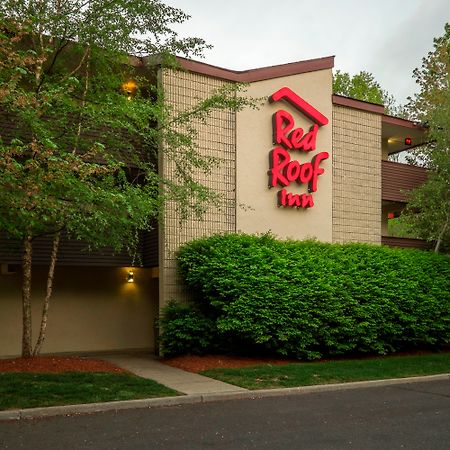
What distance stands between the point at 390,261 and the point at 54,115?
9.86 m

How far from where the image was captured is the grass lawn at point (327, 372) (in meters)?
12.6

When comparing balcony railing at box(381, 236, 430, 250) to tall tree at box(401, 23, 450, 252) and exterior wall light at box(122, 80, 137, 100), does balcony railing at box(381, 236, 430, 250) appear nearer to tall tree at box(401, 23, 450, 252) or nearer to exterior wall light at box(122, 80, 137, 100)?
tall tree at box(401, 23, 450, 252)

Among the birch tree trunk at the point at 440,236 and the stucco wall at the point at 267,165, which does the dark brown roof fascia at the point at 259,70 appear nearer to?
the stucco wall at the point at 267,165

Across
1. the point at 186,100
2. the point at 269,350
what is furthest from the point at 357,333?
the point at 186,100

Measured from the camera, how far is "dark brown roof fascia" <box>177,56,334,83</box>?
662 inches

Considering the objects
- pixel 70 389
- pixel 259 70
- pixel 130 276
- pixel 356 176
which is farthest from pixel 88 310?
pixel 356 176

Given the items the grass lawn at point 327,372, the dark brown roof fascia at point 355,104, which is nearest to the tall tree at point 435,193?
the dark brown roof fascia at point 355,104

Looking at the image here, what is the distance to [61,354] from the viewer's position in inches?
675

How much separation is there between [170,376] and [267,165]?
23.8 ft

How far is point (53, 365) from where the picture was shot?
12.8 m

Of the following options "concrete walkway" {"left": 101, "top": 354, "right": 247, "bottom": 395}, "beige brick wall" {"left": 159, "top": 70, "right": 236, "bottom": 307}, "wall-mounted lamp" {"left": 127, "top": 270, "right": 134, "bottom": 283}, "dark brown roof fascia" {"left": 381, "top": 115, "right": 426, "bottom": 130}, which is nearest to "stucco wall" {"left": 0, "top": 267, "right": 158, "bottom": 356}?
"wall-mounted lamp" {"left": 127, "top": 270, "right": 134, "bottom": 283}

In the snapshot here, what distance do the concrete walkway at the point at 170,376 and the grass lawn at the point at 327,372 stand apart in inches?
15.6

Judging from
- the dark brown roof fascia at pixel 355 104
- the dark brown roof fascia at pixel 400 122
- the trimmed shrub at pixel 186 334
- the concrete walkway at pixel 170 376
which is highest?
the dark brown roof fascia at pixel 355 104

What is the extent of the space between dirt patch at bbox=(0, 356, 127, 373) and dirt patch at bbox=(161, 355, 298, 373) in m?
1.58
